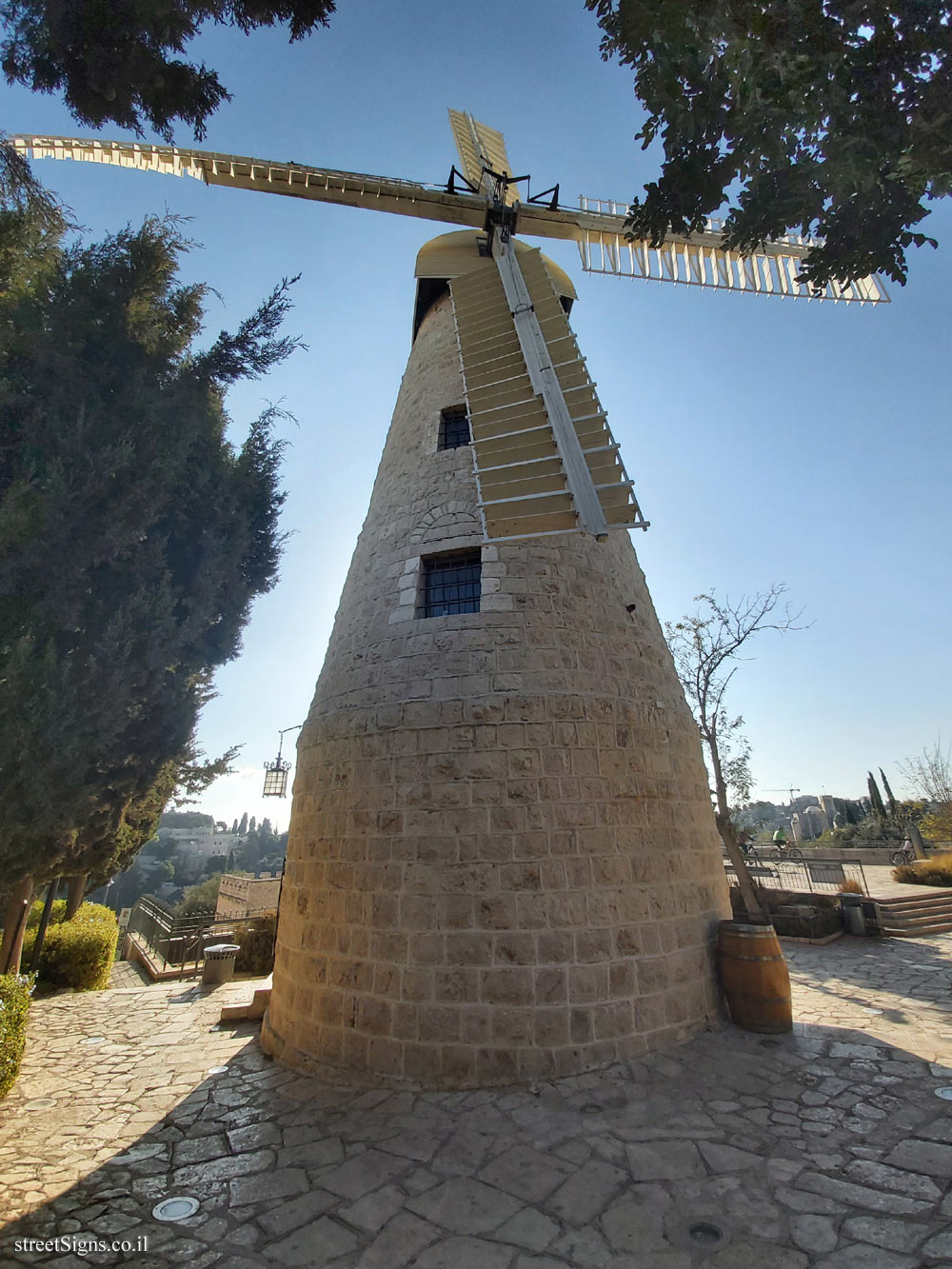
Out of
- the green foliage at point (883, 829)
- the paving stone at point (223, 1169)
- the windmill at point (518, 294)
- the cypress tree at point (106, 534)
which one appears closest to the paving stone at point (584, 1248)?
the paving stone at point (223, 1169)

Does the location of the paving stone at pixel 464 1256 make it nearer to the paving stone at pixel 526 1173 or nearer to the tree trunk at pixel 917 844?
the paving stone at pixel 526 1173

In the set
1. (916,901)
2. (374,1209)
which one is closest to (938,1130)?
(374,1209)

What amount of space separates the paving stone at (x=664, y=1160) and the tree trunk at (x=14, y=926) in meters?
10.0

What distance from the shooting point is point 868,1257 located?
2.68 meters

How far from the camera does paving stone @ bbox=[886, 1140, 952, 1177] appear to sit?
10.9 ft

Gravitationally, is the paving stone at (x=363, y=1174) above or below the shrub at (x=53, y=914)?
below

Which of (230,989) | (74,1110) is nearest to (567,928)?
(74,1110)

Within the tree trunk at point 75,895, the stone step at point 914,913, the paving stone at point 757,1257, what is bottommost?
the paving stone at point 757,1257

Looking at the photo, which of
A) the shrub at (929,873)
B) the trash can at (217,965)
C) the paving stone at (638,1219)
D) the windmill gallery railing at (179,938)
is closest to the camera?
the paving stone at (638,1219)

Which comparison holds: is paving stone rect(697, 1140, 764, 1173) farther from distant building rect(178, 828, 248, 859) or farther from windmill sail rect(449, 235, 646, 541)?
distant building rect(178, 828, 248, 859)

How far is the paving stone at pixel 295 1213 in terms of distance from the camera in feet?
10.5

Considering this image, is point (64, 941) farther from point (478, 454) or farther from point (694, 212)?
point (694, 212)

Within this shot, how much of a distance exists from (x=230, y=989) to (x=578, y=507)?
32.6 ft

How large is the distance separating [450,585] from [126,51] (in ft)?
19.5
